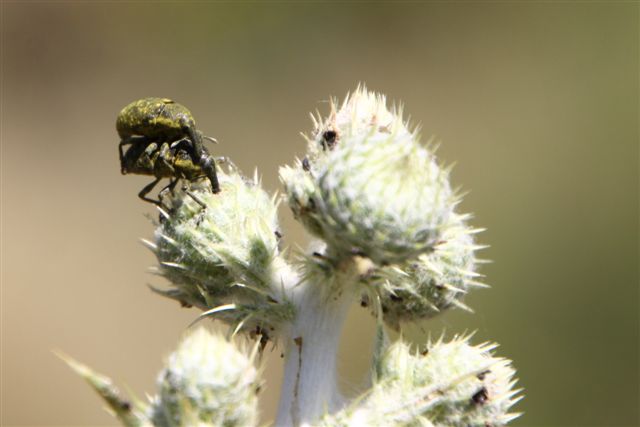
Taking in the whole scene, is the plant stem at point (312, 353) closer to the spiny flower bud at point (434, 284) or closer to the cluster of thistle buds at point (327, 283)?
the cluster of thistle buds at point (327, 283)

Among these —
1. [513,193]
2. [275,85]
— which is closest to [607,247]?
[513,193]

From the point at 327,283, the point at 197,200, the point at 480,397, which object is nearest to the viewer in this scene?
the point at 327,283

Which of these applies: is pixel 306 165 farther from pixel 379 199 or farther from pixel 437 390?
pixel 437 390

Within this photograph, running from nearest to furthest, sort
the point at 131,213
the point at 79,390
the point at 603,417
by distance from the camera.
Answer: the point at 603,417, the point at 79,390, the point at 131,213

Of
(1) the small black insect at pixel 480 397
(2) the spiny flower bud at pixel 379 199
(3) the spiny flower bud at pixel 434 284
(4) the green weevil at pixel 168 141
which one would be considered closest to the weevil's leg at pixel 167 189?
(4) the green weevil at pixel 168 141

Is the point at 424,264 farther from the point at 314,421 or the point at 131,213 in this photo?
the point at 131,213

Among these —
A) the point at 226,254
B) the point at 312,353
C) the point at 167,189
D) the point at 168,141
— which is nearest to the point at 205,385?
the point at 312,353
